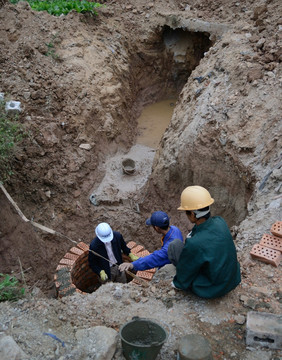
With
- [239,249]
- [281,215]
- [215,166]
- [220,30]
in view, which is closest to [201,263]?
[239,249]

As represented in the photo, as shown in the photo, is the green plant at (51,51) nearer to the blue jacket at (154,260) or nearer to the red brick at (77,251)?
the red brick at (77,251)

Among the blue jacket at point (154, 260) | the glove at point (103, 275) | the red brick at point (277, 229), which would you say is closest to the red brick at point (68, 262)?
the glove at point (103, 275)

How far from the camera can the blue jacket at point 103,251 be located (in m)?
5.02

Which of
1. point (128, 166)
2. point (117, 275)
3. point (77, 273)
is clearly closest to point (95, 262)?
point (117, 275)

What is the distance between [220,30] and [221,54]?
2.44m

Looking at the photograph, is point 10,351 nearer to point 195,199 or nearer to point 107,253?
point 195,199

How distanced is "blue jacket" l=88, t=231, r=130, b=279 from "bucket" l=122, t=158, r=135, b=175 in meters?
2.55

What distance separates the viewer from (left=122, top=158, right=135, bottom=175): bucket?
7512mm

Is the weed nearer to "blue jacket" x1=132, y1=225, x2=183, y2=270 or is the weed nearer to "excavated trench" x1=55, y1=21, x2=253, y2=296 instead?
"excavated trench" x1=55, y1=21, x2=253, y2=296

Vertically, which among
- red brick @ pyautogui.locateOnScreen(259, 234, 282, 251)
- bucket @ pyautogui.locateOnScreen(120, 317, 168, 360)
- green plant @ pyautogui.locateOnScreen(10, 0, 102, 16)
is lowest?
bucket @ pyautogui.locateOnScreen(120, 317, 168, 360)

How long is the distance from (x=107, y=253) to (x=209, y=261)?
2.24 metres

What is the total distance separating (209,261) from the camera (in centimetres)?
312

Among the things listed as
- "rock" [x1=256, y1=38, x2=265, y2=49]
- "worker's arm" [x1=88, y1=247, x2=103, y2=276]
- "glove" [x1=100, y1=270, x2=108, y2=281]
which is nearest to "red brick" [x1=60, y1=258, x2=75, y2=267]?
"worker's arm" [x1=88, y1=247, x2=103, y2=276]

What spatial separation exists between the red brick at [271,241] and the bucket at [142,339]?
5.46 feet
